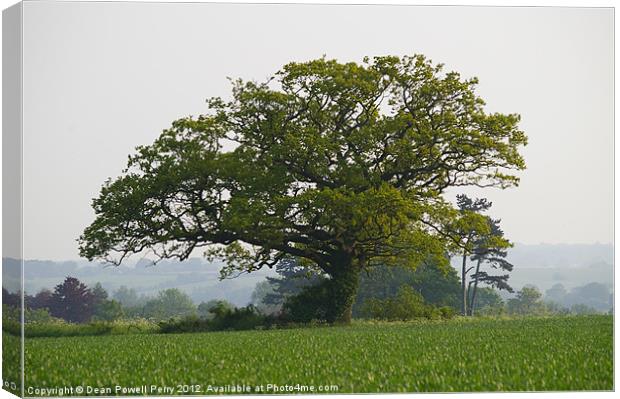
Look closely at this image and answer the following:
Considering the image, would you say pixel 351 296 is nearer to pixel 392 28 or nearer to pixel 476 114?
pixel 476 114

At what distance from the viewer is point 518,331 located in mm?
27344

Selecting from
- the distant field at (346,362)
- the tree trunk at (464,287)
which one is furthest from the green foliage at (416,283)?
the distant field at (346,362)

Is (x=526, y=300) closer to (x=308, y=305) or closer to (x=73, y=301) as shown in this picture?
(x=73, y=301)

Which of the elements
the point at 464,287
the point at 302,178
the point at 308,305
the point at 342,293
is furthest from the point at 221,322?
the point at 464,287

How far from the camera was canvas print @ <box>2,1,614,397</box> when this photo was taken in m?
20.2

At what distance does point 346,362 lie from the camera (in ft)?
67.9

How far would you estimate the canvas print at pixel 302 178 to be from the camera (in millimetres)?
20188

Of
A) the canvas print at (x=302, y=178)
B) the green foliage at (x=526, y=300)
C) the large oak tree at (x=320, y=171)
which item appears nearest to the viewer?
the canvas print at (x=302, y=178)

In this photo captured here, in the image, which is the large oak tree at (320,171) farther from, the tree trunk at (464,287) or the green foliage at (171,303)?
the green foliage at (171,303)

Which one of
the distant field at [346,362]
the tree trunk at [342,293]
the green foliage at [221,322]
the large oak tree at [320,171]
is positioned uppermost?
the large oak tree at [320,171]

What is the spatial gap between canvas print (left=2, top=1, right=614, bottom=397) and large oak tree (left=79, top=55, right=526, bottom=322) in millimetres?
67

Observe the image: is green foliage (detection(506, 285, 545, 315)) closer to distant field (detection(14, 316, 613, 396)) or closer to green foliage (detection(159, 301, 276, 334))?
green foliage (detection(159, 301, 276, 334))

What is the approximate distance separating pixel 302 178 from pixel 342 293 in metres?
3.63

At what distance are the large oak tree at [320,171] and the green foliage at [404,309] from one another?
99.1 inches
